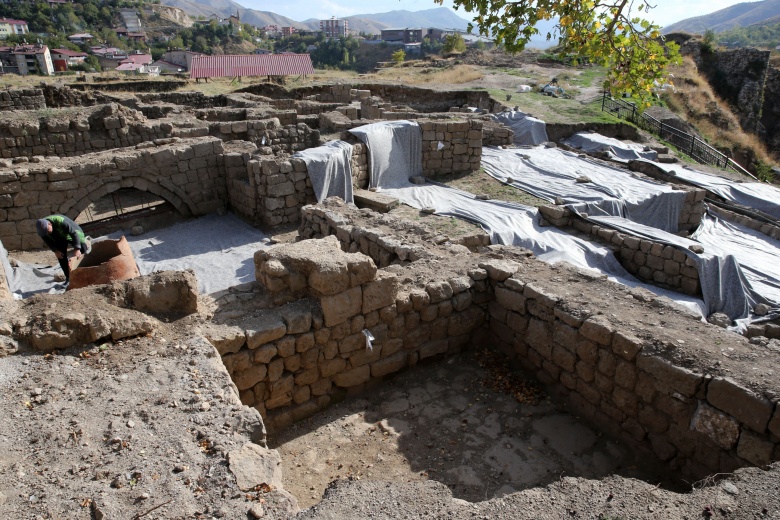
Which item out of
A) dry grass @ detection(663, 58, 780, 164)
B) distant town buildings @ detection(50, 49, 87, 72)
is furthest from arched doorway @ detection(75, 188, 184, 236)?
distant town buildings @ detection(50, 49, 87, 72)

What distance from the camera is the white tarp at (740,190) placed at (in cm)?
1245

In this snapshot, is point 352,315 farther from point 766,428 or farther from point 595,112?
point 595,112

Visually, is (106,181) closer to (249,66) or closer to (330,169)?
(330,169)

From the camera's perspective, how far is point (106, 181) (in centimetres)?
1051

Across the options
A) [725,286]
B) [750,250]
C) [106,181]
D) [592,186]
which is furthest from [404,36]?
[725,286]

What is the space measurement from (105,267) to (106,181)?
5453 mm

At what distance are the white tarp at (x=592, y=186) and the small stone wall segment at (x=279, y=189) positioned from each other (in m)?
5.42

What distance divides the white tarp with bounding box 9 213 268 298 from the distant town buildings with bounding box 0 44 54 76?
7408 centimetres

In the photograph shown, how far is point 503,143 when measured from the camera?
53.9ft

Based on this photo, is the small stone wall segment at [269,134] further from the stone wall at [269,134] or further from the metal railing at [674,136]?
the metal railing at [674,136]

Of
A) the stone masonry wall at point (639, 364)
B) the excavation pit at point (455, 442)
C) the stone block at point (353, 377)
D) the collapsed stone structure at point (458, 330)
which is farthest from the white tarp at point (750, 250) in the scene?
the stone block at point (353, 377)

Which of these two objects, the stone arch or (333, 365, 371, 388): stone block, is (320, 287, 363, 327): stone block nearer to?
(333, 365, 371, 388): stone block

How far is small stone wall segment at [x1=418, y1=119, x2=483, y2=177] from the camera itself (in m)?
13.4

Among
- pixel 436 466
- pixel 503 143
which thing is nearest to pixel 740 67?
pixel 503 143
